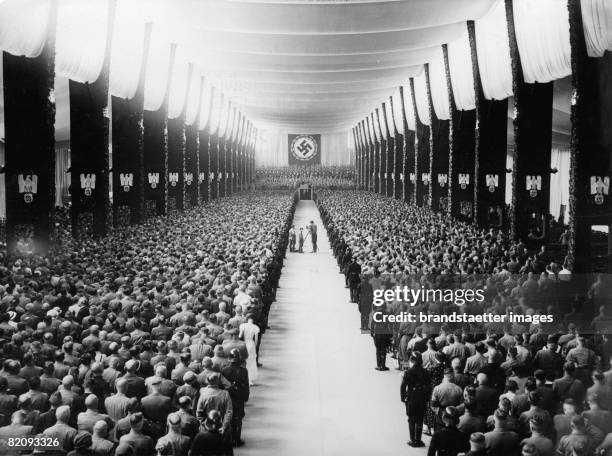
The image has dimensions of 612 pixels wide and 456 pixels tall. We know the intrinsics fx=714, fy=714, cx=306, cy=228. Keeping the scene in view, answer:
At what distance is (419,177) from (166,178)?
18.0 metres

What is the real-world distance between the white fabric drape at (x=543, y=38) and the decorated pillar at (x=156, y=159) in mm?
21270

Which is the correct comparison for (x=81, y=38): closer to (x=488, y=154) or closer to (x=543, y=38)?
(x=543, y=38)

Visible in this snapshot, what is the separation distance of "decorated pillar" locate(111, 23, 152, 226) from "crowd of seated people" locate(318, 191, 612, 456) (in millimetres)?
16586

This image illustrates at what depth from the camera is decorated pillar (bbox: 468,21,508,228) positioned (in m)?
32.4

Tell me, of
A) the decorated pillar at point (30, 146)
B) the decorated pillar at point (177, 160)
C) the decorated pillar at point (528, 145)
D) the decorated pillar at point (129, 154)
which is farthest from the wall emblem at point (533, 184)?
the decorated pillar at point (177, 160)

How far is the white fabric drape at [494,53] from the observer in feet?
97.2

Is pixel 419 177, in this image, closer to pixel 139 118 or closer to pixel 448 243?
pixel 139 118

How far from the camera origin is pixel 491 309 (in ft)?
46.7

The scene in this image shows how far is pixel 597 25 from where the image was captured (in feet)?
63.3

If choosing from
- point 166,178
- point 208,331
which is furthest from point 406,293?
point 166,178

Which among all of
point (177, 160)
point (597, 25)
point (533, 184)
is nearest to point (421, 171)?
point (177, 160)

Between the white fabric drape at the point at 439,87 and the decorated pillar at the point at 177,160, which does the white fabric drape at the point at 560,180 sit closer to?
the white fabric drape at the point at 439,87

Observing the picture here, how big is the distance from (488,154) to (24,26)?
20349mm

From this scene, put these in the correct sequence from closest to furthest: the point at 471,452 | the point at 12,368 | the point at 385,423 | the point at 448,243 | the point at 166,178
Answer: the point at 471,452 → the point at 12,368 → the point at 385,423 → the point at 448,243 → the point at 166,178
